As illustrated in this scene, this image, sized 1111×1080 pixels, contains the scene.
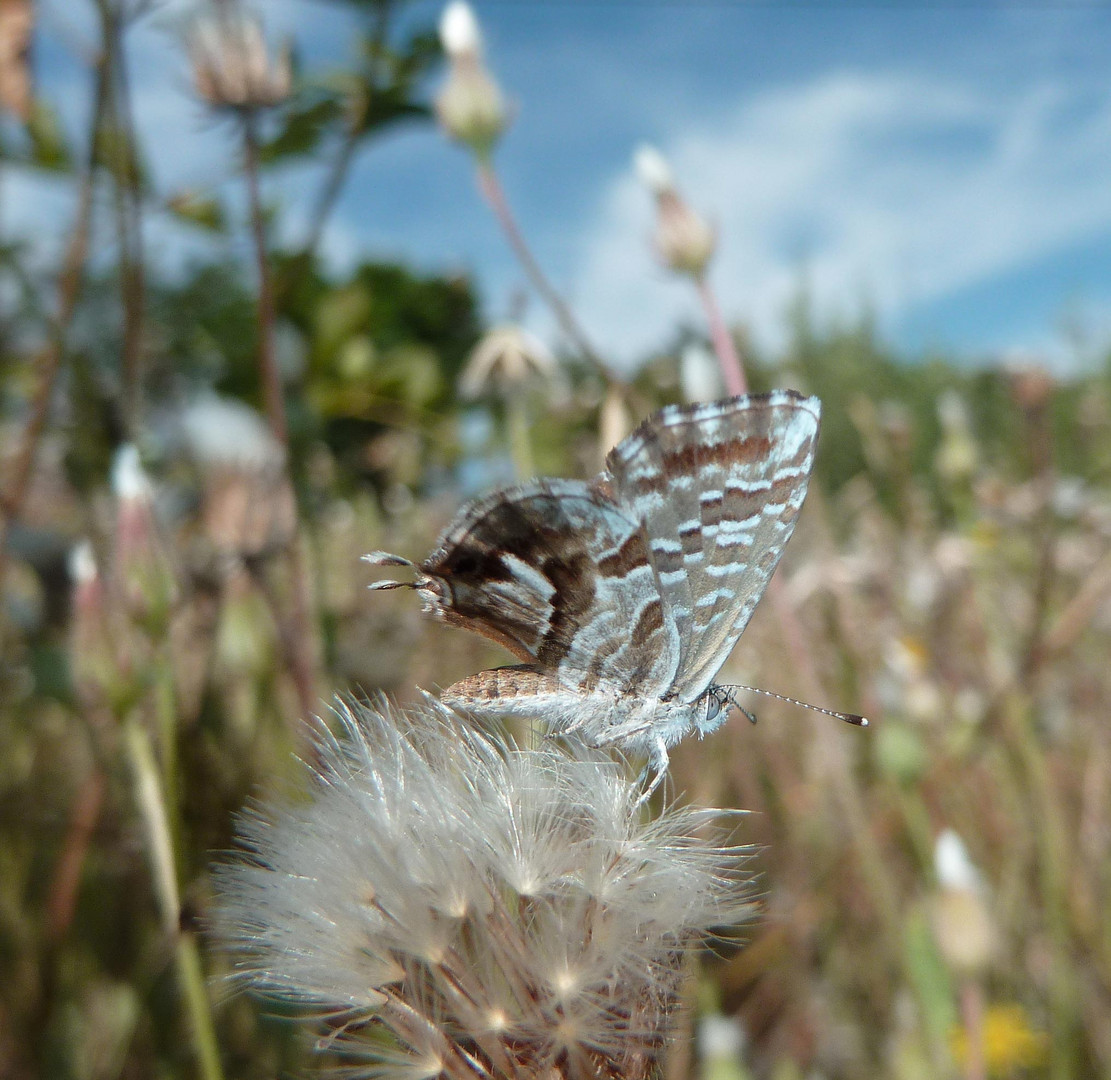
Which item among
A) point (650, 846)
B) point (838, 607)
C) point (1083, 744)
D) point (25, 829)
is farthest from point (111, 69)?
point (1083, 744)

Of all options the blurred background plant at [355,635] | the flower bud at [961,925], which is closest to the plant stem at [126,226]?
the blurred background plant at [355,635]

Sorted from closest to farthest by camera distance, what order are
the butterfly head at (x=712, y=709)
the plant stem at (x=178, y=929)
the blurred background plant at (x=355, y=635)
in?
1. the plant stem at (x=178, y=929)
2. the butterfly head at (x=712, y=709)
3. the blurred background plant at (x=355, y=635)

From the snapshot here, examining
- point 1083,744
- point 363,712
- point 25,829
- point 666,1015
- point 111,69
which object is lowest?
point 1083,744

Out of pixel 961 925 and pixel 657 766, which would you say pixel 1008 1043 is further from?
pixel 657 766

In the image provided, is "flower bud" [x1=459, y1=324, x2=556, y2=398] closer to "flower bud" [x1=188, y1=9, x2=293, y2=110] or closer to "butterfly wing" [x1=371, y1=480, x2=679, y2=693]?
"flower bud" [x1=188, y1=9, x2=293, y2=110]

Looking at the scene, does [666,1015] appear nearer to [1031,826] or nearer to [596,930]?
[596,930]

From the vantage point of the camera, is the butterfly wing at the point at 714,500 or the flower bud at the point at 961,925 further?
the flower bud at the point at 961,925

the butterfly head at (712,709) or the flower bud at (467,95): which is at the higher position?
the flower bud at (467,95)

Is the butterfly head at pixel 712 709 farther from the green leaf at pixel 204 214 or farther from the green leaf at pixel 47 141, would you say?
the green leaf at pixel 47 141
